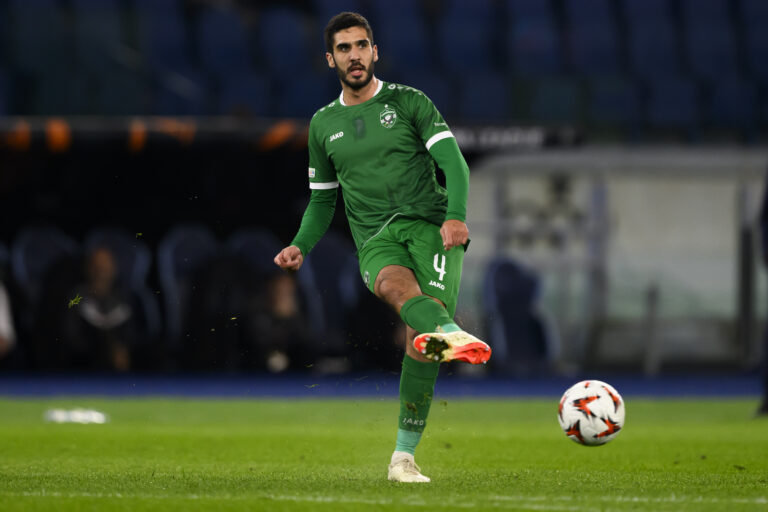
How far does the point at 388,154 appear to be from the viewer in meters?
6.08

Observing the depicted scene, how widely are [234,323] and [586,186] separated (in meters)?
5.23

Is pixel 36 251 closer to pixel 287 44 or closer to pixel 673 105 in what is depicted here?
pixel 287 44

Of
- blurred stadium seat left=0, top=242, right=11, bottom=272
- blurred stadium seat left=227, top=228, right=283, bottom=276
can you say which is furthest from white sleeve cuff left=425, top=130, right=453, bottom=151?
blurred stadium seat left=0, top=242, right=11, bottom=272

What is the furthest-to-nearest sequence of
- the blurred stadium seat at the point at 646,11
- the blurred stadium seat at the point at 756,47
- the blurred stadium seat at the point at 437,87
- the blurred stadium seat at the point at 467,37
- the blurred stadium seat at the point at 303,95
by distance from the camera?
1. the blurred stadium seat at the point at 646,11
2. the blurred stadium seat at the point at 756,47
3. the blurred stadium seat at the point at 467,37
4. the blurred stadium seat at the point at 437,87
5. the blurred stadium seat at the point at 303,95

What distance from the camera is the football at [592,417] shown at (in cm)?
651

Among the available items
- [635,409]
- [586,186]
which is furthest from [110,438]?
[586,186]

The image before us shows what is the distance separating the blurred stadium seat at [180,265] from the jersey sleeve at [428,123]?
10.8 metres

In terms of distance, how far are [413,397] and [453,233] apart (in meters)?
0.94

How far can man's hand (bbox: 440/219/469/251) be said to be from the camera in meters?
5.64

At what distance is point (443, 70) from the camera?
1928 cm

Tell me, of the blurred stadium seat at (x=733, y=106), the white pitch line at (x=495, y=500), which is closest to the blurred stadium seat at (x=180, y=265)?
the blurred stadium seat at (x=733, y=106)

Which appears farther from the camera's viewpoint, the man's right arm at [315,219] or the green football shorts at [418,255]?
the man's right arm at [315,219]

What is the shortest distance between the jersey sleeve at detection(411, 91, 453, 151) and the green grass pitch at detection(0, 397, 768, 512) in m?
1.64

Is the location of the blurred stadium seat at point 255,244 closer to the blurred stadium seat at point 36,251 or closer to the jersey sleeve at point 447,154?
the blurred stadium seat at point 36,251
